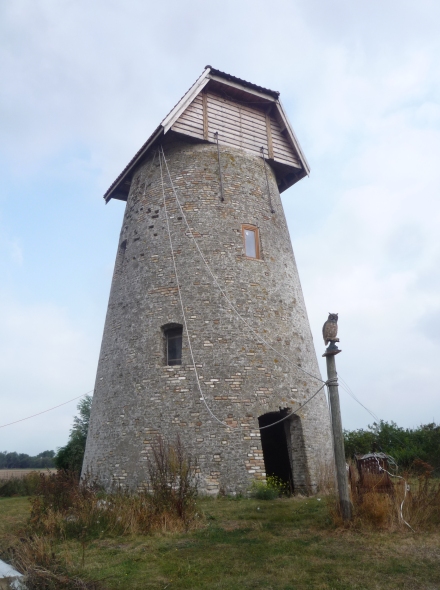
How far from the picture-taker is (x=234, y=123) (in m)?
15.9

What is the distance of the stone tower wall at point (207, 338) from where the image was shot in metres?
12.0

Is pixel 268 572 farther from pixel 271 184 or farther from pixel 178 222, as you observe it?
pixel 271 184

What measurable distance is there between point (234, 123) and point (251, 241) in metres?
4.21

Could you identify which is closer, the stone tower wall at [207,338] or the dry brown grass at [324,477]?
the stone tower wall at [207,338]

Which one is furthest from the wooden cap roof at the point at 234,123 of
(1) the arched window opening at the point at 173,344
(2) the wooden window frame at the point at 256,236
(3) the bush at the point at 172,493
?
(3) the bush at the point at 172,493

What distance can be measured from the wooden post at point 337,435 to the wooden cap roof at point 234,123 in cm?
866

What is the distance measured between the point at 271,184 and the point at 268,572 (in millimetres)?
12610

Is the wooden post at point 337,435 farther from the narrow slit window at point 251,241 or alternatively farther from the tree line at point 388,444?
the tree line at point 388,444

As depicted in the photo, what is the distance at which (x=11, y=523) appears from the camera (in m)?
10.1

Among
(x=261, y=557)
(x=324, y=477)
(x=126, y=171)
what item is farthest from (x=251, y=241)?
(x=261, y=557)

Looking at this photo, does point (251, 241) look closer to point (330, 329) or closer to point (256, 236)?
point (256, 236)

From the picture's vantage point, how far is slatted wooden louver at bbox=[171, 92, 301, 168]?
594 inches

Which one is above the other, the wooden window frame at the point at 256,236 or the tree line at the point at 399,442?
the wooden window frame at the point at 256,236

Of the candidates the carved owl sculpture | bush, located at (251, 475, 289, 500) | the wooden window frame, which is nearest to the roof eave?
the wooden window frame
